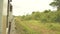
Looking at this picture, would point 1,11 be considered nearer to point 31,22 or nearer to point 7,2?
point 7,2

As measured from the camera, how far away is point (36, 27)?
5.26 ft

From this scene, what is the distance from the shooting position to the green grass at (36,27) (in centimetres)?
157

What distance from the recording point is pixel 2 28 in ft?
5.61

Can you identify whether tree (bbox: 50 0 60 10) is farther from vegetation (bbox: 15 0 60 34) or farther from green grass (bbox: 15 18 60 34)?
green grass (bbox: 15 18 60 34)

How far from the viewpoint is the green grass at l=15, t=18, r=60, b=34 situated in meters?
1.57

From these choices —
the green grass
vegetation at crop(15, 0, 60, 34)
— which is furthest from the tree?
the green grass

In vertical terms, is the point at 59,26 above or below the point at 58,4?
below

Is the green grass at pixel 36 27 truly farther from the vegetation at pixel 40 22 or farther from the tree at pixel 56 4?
the tree at pixel 56 4

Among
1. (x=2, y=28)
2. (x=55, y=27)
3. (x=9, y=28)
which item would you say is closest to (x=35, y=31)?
(x=55, y=27)

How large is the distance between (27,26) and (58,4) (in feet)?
1.61

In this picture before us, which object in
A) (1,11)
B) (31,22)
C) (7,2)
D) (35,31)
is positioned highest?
(7,2)

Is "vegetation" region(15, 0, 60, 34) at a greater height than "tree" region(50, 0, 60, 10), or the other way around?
"tree" region(50, 0, 60, 10)

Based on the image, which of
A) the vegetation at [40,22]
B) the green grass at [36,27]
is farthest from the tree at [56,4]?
the green grass at [36,27]

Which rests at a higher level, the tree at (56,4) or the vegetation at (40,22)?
the tree at (56,4)
